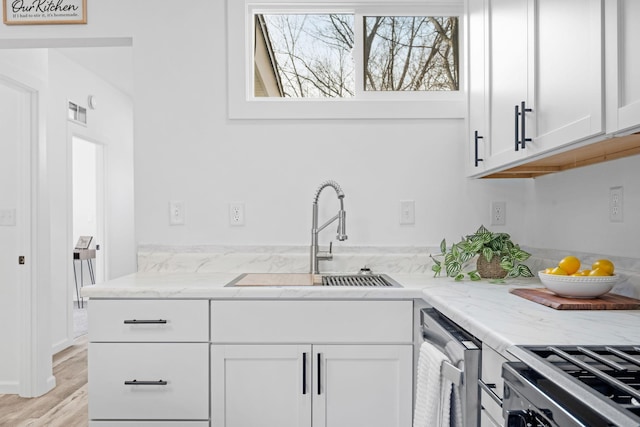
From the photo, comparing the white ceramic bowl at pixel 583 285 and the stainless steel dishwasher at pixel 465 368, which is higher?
the white ceramic bowl at pixel 583 285

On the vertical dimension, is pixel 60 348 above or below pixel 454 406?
below

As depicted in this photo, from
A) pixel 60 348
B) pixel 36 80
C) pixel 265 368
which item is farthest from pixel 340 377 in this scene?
pixel 60 348

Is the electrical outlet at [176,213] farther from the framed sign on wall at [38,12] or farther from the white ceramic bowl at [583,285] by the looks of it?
the white ceramic bowl at [583,285]

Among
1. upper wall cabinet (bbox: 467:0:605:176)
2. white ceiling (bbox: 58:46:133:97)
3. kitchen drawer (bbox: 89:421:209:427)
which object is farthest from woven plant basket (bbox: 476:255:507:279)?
white ceiling (bbox: 58:46:133:97)

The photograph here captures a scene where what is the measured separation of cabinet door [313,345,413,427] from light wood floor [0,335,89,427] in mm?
1562

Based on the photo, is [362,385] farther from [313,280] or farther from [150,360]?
[150,360]

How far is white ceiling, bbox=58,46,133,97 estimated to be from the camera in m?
4.19

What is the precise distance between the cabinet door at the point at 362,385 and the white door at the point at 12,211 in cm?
219

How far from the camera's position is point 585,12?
127cm

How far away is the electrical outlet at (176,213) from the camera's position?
2.44 meters

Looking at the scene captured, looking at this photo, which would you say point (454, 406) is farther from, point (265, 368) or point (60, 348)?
point (60, 348)

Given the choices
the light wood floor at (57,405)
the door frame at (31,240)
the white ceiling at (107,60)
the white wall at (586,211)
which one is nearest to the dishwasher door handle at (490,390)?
the white wall at (586,211)

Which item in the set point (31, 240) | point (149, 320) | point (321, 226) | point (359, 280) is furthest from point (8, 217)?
point (359, 280)

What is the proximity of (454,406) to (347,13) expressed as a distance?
6.40 ft
